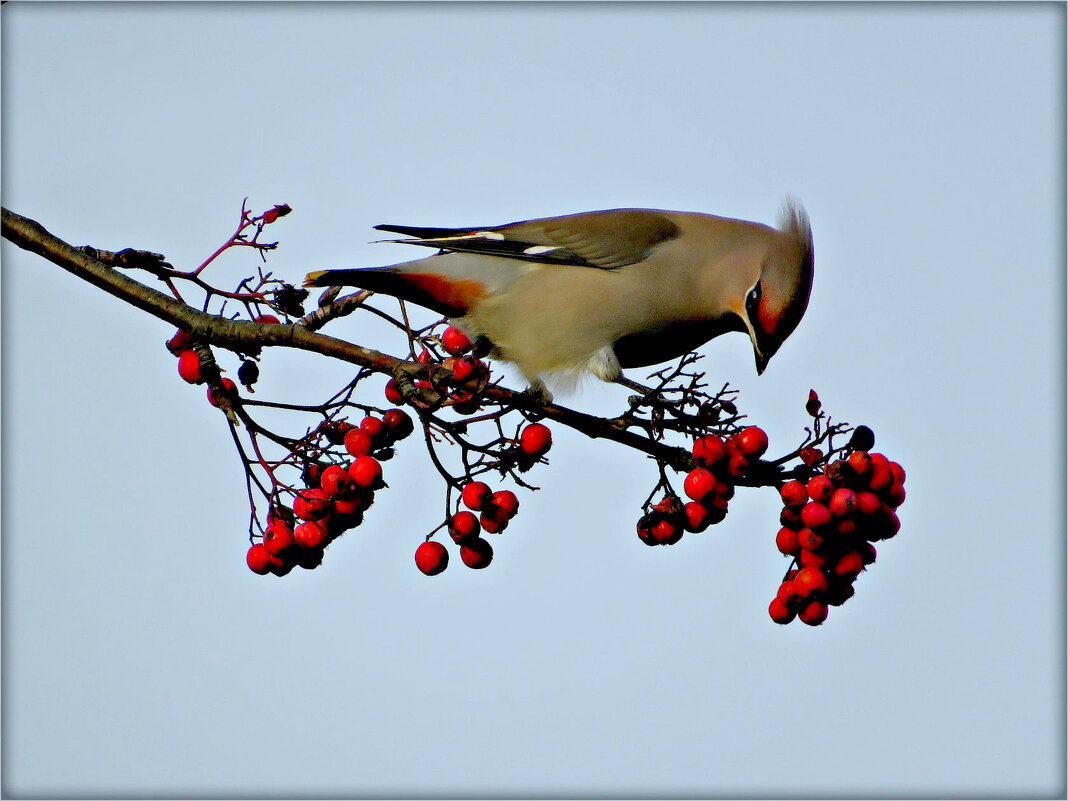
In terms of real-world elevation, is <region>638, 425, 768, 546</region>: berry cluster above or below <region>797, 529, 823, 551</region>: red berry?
above

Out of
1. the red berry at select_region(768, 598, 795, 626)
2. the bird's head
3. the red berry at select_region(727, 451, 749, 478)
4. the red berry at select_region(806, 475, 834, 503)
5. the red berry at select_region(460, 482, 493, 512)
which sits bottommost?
the red berry at select_region(768, 598, 795, 626)

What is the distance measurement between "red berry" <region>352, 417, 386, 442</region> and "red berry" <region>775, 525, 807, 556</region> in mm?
995

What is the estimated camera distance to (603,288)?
3521 mm

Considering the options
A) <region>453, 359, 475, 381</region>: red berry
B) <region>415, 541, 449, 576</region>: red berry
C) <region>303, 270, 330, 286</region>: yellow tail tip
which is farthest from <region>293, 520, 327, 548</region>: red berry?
<region>303, 270, 330, 286</region>: yellow tail tip

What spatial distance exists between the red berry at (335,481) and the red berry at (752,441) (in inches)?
36.6

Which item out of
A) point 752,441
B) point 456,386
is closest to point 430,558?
point 456,386

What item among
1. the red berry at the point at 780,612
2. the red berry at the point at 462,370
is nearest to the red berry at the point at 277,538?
the red berry at the point at 462,370

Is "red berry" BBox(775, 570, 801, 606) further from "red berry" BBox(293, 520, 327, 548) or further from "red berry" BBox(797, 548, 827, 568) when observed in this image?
"red berry" BBox(293, 520, 327, 548)

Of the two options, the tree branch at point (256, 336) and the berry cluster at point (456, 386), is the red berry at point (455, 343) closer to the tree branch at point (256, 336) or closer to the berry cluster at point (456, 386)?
the berry cluster at point (456, 386)

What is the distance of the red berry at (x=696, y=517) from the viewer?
2551 mm

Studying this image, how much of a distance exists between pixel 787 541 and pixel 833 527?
124 mm

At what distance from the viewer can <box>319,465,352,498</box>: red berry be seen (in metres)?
2.63

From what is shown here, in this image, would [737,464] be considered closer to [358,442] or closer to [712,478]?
[712,478]

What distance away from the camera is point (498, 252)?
139 inches
